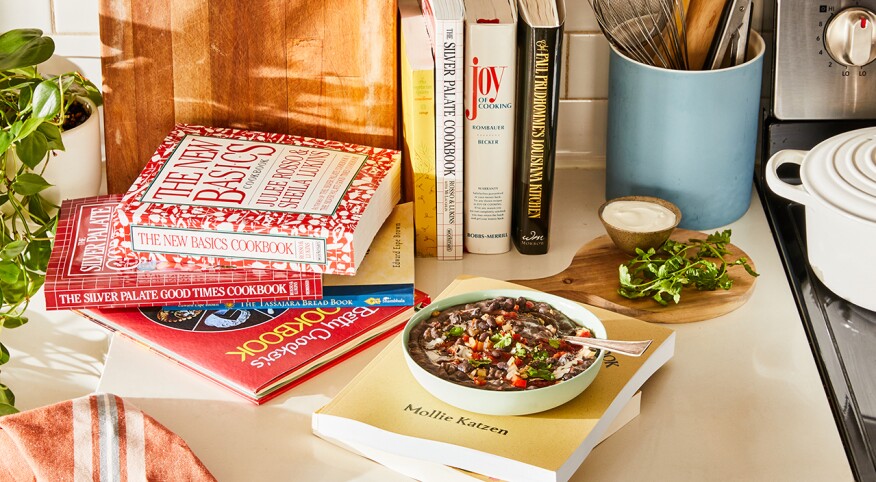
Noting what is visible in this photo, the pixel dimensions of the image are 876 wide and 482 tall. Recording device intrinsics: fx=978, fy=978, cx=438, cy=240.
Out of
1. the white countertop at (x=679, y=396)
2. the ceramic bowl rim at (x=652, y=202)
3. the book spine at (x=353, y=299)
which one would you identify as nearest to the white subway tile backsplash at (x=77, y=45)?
the white countertop at (x=679, y=396)

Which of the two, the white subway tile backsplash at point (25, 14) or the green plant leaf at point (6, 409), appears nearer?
the green plant leaf at point (6, 409)

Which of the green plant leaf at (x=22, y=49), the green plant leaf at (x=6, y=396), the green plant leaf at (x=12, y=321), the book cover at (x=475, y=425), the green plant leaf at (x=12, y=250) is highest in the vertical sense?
the green plant leaf at (x=22, y=49)

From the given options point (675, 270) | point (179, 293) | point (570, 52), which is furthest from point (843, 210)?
point (179, 293)

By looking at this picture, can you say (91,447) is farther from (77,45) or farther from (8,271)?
(77,45)

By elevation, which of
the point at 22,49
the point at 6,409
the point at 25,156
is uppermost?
the point at 22,49

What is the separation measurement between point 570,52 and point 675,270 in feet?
1.36

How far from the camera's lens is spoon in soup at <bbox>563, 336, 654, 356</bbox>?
32.2 inches

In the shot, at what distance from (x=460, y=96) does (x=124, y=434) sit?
491 mm

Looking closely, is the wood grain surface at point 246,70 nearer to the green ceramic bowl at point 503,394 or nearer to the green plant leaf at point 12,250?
the green plant leaf at point 12,250

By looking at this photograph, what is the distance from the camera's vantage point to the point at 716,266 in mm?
1062

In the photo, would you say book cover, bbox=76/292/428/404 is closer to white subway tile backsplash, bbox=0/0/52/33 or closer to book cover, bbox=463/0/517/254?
book cover, bbox=463/0/517/254

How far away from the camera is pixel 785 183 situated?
1.01 metres

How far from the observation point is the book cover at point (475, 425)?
0.76 m

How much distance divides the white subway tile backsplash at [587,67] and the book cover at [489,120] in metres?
0.27
